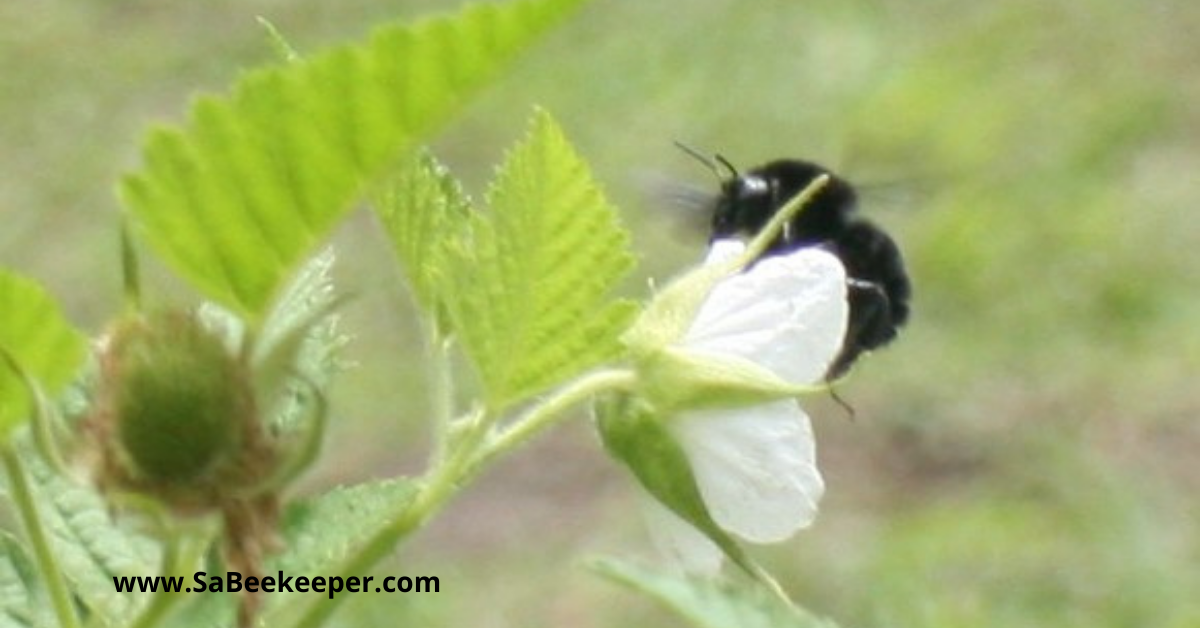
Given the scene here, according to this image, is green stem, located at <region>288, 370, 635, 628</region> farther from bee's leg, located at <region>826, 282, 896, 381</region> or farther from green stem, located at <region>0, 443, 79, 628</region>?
bee's leg, located at <region>826, 282, 896, 381</region>

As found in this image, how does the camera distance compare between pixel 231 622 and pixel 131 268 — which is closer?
pixel 131 268

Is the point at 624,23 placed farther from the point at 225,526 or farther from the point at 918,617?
the point at 225,526

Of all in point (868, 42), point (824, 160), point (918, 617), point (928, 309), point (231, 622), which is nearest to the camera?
point (231, 622)

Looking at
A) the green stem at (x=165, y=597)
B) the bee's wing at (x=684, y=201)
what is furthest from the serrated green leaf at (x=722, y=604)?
the bee's wing at (x=684, y=201)

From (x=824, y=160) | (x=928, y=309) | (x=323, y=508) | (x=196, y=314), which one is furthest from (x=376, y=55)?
(x=824, y=160)

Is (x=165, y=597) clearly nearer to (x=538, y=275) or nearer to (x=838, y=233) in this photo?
(x=538, y=275)

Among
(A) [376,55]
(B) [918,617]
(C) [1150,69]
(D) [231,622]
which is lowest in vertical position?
(C) [1150,69]

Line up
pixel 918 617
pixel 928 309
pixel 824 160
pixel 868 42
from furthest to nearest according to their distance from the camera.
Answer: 1. pixel 868 42
2. pixel 824 160
3. pixel 928 309
4. pixel 918 617
